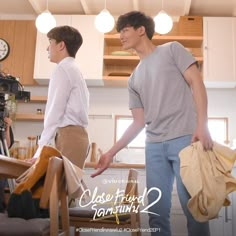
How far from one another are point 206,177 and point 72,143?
0.77 meters

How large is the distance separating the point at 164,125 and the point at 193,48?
2.81 metres

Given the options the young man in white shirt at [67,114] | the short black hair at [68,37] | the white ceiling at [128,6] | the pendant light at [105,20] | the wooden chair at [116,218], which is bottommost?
the wooden chair at [116,218]

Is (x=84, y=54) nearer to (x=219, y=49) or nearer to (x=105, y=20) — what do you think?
(x=105, y=20)

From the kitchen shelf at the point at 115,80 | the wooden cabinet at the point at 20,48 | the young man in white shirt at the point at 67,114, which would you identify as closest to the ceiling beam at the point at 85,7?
the wooden cabinet at the point at 20,48

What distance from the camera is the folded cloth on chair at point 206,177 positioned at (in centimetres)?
127

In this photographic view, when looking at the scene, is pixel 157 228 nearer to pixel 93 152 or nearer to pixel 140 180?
pixel 140 180

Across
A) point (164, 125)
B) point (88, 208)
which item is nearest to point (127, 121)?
point (88, 208)

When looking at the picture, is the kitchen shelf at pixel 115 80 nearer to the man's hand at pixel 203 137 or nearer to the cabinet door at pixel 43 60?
the cabinet door at pixel 43 60

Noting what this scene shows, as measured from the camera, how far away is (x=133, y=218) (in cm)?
200

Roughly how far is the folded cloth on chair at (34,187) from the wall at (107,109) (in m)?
2.47

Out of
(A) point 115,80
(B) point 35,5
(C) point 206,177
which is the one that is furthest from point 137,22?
(B) point 35,5

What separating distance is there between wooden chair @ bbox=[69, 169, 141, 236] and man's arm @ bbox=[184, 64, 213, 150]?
66 cm

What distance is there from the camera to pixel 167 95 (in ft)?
4.96

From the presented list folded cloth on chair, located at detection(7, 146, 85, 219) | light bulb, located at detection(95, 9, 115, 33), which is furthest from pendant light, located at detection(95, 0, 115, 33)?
folded cloth on chair, located at detection(7, 146, 85, 219)
